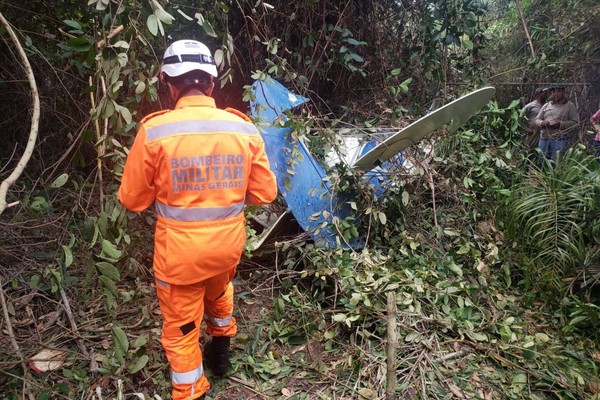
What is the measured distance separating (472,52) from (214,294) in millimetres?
4217

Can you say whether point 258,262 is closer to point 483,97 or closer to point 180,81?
point 180,81

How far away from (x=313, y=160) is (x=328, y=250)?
69cm

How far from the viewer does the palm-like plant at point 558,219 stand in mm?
2695

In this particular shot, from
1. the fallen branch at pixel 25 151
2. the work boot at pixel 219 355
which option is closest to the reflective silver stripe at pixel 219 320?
the work boot at pixel 219 355

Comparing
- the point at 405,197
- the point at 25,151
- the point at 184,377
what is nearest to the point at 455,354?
the point at 405,197

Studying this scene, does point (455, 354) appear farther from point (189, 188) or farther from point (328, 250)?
point (189, 188)

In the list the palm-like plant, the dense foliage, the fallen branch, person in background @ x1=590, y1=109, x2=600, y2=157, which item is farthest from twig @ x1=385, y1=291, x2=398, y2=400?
person in background @ x1=590, y1=109, x2=600, y2=157

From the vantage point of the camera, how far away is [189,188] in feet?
5.10

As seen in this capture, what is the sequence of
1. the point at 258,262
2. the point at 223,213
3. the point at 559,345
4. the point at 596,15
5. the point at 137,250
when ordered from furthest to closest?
the point at 596,15 < the point at 258,262 < the point at 137,250 < the point at 559,345 < the point at 223,213

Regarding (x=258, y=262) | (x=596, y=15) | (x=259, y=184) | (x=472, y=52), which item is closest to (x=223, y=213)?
(x=259, y=184)

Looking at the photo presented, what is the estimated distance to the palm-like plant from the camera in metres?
2.70

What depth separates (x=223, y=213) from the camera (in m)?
1.64

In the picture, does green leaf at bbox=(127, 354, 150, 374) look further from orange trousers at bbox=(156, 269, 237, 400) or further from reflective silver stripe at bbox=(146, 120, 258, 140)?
reflective silver stripe at bbox=(146, 120, 258, 140)

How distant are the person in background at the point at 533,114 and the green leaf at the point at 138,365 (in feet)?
15.9
